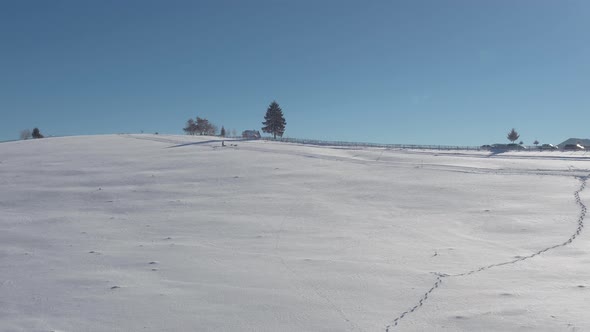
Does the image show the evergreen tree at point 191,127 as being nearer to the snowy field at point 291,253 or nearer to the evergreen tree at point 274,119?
the evergreen tree at point 274,119

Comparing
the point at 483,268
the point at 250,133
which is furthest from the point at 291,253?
the point at 250,133

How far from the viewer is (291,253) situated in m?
7.83

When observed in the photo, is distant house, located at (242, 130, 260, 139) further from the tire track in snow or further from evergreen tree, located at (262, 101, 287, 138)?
the tire track in snow

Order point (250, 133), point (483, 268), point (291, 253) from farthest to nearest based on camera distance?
1. point (250, 133)
2. point (291, 253)
3. point (483, 268)

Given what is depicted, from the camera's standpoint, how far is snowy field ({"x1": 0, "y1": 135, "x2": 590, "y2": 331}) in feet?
16.8

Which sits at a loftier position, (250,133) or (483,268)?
(250,133)

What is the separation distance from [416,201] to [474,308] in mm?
7988

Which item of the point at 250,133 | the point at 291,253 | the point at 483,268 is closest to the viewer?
the point at 483,268

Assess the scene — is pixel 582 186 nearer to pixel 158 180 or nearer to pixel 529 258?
pixel 529 258

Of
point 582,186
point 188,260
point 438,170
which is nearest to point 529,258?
point 188,260

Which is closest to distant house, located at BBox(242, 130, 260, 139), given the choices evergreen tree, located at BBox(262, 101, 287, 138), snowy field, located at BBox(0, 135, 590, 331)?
evergreen tree, located at BBox(262, 101, 287, 138)

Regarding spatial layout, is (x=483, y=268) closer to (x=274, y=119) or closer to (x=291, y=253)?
(x=291, y=253)

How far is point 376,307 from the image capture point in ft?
17.7

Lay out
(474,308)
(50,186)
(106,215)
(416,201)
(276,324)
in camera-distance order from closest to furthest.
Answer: (276,324) < (474,308) < (106,215) < (416,201) < (50,186)
